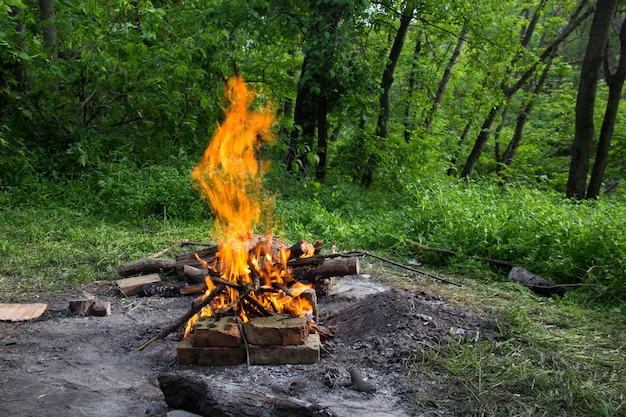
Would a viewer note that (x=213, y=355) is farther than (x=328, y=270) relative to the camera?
No

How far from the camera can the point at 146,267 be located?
5.76 metres

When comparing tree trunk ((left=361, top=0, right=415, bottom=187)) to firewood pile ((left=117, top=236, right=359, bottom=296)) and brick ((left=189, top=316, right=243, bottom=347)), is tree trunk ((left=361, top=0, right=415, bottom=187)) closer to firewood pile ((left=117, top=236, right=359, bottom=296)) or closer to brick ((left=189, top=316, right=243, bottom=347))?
Result: firewood pile ((left=117, top=236, right=359, bottom=296))

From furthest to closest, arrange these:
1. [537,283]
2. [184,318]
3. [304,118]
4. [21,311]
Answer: [304,118], [537,283], [21,311], [184,318]

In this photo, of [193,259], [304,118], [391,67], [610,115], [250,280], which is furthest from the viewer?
[391,67]

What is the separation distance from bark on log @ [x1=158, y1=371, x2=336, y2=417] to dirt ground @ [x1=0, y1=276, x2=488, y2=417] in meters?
0.14

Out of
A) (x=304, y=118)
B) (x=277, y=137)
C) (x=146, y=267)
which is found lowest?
(x=146, y=267)

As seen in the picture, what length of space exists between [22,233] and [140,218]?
5.48 ft

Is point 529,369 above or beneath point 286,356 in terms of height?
above

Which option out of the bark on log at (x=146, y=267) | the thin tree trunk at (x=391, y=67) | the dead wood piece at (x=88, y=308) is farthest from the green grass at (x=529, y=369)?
the thin tree trunk at (x=391, y=67)

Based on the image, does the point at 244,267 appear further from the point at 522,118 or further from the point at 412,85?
the point at 522,118

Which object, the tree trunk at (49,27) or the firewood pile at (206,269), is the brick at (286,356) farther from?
the tree trunk at (49,27)

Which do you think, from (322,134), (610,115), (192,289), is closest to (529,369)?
(192,289)

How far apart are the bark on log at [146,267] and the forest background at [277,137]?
1.05 feet

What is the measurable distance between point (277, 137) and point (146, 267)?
5.14 meters
